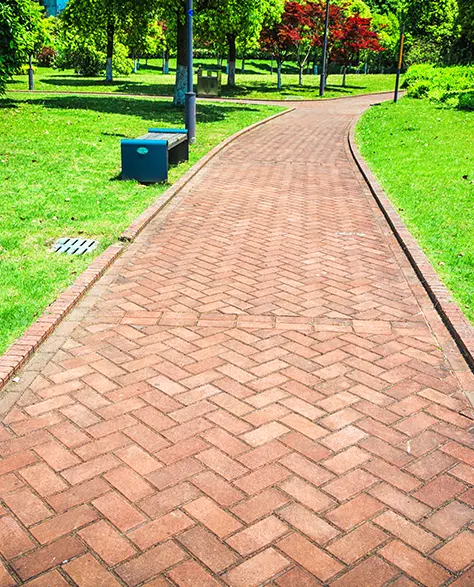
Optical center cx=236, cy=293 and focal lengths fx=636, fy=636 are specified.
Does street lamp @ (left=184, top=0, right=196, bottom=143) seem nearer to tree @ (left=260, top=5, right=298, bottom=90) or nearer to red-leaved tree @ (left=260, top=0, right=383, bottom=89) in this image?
tree @ (left=260, top=5, right=298, bottom=90)

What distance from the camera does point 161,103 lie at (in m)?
23.8

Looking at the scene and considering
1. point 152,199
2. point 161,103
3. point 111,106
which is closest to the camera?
point 152,199

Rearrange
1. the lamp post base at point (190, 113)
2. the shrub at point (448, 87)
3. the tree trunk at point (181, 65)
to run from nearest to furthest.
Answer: the lamp post base at point (190, 113)
the tree trunk at point (181, 65)
the shrub at point (448, 87)

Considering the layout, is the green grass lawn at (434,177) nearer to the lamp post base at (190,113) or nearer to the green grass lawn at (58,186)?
the green grass lawn at (58,186)

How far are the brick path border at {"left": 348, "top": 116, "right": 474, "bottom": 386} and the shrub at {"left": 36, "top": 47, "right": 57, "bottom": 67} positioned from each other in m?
45.7

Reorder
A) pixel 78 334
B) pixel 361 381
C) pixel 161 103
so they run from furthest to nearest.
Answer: pixel 161 103 < pixel 78 334 < pixel 361 381

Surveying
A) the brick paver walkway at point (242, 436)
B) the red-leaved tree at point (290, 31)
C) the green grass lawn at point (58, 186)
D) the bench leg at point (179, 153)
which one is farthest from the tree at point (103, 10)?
the brick paver walkway at point (242, 436)

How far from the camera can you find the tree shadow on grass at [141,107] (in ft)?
64.9

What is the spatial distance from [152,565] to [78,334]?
271 cm

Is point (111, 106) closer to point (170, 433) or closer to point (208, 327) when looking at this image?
point (208, 327)

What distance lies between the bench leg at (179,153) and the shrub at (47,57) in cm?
4098

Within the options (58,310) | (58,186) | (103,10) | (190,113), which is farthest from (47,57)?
(58,310)

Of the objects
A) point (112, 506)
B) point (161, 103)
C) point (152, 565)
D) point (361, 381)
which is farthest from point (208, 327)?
point (161, 103)

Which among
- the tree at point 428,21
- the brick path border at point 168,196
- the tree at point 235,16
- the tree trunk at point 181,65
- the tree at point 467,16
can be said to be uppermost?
the tree at point 428,21
